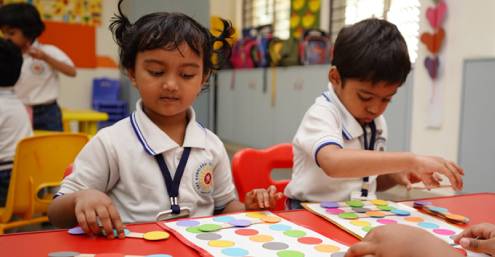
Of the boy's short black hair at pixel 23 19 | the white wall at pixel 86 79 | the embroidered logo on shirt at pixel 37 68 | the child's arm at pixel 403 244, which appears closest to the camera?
the child's arm at pixel 403 244

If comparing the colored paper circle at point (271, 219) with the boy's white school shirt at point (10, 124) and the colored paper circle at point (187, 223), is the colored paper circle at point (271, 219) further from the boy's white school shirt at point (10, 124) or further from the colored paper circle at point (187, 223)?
the boy's white school shirt at point (10, 124)

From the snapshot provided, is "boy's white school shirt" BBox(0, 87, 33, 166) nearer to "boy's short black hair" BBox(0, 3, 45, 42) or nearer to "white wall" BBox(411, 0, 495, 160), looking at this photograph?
"boy's short black hair" BBox(0, 3, 45, 42)

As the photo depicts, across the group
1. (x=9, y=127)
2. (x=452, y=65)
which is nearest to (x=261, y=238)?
(x=9, y=127)

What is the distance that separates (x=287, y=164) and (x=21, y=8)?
5.67ft

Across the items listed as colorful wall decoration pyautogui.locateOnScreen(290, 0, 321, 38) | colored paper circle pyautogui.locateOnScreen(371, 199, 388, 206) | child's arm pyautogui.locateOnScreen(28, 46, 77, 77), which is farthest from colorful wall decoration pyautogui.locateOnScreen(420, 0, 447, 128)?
colored paper circle pyautogui.locateOnScreen(371, 199, 388, 206)

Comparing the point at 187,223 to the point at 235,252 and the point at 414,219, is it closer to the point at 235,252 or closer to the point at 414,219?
the point at 235,252

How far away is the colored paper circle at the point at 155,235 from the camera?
612 mm

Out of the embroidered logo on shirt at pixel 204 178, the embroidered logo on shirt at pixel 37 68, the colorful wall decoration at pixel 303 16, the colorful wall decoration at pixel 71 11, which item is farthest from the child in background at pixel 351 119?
the colorful wall decoration at pixel 71 11

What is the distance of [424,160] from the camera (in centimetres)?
83

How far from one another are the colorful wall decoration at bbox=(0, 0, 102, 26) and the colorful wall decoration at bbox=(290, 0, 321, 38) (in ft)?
6.82

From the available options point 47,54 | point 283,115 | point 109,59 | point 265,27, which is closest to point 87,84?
point 109,59

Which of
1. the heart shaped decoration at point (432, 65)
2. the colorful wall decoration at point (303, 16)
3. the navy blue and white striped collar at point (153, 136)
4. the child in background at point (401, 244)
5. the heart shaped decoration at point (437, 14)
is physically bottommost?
the child in background at point (401, 244)

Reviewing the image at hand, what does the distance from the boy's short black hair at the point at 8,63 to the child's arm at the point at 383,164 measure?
135 cm

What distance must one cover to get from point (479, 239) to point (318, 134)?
1.44 ft
